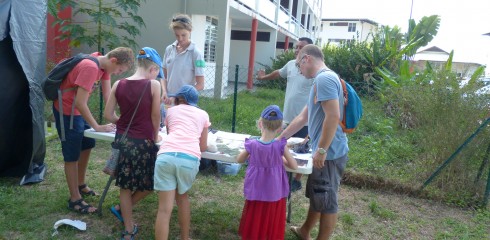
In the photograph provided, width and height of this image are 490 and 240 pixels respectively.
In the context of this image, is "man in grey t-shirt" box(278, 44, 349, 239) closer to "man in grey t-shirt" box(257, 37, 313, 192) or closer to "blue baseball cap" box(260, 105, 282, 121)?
"blue baseball cap" box(260, 105, 282, 121)

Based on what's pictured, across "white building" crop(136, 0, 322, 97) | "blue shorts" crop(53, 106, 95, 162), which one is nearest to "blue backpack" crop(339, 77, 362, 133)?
"blue shorts" crop(53, 106, 95, 162)

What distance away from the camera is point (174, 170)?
2.66 metres

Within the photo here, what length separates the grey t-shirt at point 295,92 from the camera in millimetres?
4113

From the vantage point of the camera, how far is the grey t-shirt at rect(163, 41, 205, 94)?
3971 mm

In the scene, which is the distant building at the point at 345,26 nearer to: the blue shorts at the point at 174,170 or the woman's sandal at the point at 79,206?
the woman's sandal at the point at 79,206

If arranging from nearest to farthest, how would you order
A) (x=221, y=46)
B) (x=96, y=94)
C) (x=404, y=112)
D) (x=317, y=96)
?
(x=317, y=96) → (x=404, y=112) → (x=96, y=94) → (x=221, y=46)

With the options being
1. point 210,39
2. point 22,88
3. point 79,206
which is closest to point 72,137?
point 79,206

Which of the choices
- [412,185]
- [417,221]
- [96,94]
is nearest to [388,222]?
[417,221]

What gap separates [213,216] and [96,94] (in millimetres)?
5017

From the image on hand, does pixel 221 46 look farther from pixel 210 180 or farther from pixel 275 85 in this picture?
pixel 210 180

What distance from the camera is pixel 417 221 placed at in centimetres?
408

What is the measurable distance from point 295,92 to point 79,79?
2236mm

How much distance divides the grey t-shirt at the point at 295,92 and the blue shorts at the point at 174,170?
1768 mm

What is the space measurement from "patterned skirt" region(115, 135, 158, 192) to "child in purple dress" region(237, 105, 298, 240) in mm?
737
